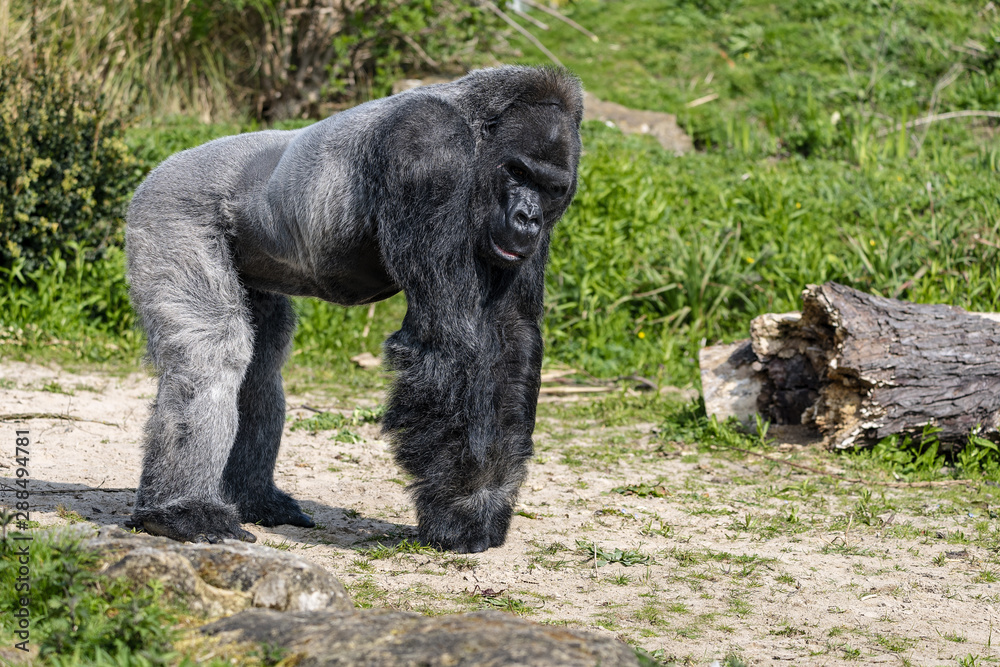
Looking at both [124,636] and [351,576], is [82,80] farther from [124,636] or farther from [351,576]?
[124,636]

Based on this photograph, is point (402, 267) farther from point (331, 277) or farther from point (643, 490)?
point (643, 490)

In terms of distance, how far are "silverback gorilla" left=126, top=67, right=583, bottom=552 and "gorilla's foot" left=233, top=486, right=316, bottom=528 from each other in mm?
430

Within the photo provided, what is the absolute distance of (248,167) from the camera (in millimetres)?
3881

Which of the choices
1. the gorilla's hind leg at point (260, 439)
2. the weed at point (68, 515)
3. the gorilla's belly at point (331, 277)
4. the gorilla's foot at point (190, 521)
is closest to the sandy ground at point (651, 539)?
the weed at point (68, 515)

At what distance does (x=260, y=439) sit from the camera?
13.4ft

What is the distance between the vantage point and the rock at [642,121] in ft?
32.7

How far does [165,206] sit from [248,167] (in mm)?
354

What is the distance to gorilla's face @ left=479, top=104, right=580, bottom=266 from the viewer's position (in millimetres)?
3434

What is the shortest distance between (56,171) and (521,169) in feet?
16.6

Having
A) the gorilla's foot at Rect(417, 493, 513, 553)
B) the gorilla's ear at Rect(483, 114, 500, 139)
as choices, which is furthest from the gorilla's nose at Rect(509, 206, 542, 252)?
the gorilla's foot at Rect(417, 493, 513, 553)

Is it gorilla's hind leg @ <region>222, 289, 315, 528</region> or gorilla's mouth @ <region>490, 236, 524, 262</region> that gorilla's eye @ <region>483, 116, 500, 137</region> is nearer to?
gorilla's mouth @ <region>490, 236, 524, 262</region>

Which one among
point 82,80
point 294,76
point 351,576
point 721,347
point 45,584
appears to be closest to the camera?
point 45,584

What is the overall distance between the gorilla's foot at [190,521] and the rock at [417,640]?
1.22m

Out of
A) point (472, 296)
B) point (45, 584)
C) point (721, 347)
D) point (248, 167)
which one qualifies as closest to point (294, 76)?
point (721, 347)
